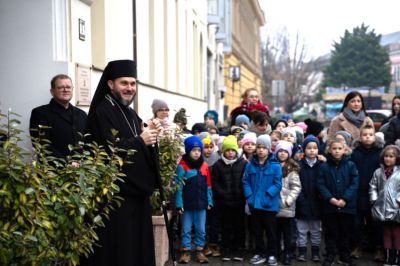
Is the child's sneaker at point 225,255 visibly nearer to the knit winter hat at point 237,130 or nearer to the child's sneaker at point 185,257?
the child's sneaker at point 185,257

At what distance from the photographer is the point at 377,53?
82.3 metres

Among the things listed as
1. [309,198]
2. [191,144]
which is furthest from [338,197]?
[191,144]

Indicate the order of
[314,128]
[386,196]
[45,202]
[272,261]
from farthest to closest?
[314,128] < [272,261] < [386,196] < [45,202]

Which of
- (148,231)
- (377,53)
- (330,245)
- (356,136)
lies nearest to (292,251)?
(330,245)

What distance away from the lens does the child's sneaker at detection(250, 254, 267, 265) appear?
7.93m

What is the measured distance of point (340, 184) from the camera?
7797mm

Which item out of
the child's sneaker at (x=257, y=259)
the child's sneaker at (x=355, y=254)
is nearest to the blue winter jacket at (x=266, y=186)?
the child's sneaker at (x=257, y=259)

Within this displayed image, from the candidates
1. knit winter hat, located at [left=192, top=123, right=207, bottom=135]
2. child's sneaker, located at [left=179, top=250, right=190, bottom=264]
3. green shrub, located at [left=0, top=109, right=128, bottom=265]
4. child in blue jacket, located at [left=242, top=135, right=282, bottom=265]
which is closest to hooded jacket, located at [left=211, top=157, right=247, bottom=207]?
child in blue jacket, located at [left=242, top=135, right=282, bottom=265]

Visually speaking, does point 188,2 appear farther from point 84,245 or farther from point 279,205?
point 84,245

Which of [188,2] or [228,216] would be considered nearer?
[228,216]

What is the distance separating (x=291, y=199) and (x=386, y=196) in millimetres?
1099

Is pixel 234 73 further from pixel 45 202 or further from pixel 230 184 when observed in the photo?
pixel 45 202

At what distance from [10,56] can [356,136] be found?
15.8 feet

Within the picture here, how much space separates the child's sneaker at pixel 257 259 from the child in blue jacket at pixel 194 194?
56 cm
